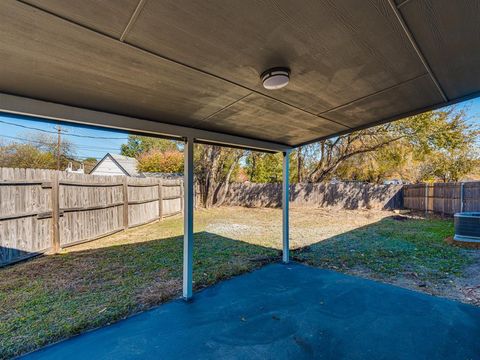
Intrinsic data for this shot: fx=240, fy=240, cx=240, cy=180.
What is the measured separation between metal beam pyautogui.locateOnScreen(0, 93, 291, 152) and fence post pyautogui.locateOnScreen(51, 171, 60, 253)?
335 cm

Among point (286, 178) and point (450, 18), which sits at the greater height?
point (450, 18)

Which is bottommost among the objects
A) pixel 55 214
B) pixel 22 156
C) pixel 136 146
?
pixel 55 214

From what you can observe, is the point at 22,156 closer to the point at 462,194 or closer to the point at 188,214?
the point at 188,214

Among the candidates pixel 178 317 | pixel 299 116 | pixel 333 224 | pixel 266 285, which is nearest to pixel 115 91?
pixel 299 116

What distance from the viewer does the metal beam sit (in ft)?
6.07

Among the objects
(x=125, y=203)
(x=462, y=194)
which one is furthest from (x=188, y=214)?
(x=462, y=194)

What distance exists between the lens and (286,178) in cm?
443

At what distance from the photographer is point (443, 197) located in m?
8.96

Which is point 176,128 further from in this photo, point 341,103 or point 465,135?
Result: point 465,135

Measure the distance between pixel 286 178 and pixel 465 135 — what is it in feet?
30.7

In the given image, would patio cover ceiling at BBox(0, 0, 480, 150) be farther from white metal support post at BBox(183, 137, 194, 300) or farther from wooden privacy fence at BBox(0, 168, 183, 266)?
wooden privacy fence at BBox(0, 168, 183, 266)

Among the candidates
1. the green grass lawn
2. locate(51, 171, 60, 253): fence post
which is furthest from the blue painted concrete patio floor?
locate(51, 171, 60, 253): fence post

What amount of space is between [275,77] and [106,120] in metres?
1.68

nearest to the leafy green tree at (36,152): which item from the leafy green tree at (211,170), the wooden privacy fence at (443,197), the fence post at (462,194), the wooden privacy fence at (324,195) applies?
the leafy green tree at (211,170)
